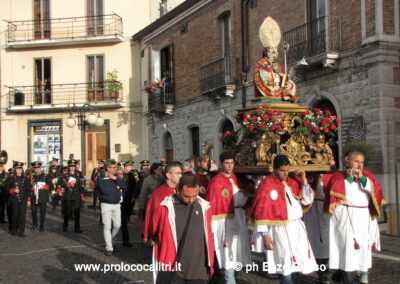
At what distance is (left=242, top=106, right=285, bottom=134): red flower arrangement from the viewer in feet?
24.7

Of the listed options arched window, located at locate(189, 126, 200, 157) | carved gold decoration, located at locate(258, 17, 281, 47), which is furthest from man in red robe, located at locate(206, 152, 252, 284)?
arched window, located at locate(189, 126, 200, 157)

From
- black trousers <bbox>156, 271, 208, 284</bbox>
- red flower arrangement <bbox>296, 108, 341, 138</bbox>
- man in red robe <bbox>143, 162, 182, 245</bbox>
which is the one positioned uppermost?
red flower arrangement <bbox>296, 108, 341, 138</bbox>

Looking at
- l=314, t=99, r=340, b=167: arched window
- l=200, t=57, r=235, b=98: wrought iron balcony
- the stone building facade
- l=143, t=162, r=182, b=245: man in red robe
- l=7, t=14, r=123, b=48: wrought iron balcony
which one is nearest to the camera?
l=143, t=162, r=182, b=245: man in red robe

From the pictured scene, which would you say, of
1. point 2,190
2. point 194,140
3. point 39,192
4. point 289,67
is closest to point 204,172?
point 39,192

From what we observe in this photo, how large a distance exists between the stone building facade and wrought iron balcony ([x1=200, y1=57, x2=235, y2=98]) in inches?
1.6

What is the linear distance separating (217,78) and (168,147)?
21.6 ft

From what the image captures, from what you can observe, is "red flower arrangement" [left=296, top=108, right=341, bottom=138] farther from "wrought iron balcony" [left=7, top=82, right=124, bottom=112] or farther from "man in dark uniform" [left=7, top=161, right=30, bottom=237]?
"wrought iron balcony" [left=7, top=82, right=124, bottom=112]

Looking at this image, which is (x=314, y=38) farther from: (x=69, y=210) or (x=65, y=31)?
(x=65, y=31)

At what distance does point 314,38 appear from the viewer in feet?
52.5

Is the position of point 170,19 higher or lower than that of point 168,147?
higher

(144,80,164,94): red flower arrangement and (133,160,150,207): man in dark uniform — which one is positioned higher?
(144,80,164,94): red flower arrangement

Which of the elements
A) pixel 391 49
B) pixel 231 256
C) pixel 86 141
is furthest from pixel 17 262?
pixel 86 141

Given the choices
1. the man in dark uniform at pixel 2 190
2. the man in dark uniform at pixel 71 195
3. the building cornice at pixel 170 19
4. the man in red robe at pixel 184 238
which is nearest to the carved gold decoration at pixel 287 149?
the man in red robe at pixel 184 238

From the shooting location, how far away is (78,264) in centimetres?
1017
